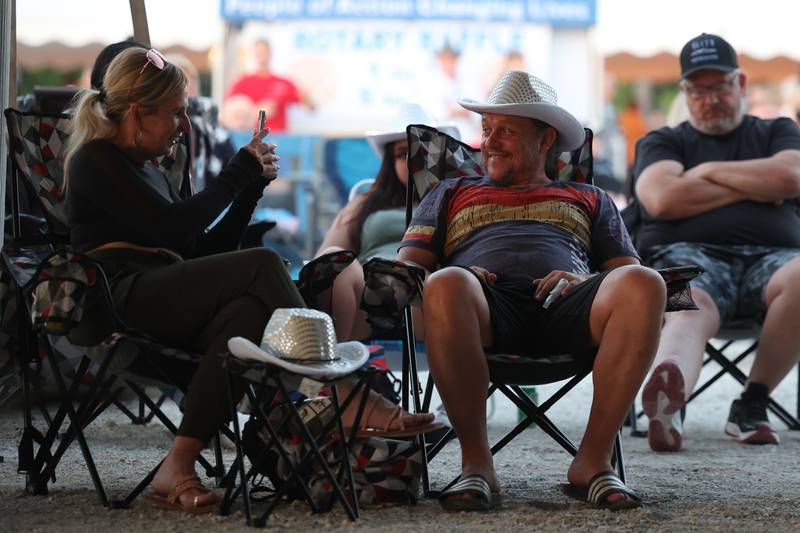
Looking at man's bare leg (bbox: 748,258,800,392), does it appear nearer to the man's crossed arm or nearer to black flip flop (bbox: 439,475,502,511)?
the man's crossed arm

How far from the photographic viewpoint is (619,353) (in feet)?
9.62

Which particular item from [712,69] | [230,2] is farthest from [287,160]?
[712,69]

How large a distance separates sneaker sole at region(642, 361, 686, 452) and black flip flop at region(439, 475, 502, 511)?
119 centimetres

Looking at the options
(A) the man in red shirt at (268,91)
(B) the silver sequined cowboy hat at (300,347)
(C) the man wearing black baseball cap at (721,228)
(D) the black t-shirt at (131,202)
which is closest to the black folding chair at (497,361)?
(B) the silver sequined cowboy hat at (300,347)

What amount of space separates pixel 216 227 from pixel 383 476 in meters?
0.88

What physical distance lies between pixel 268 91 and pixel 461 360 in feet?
25.0

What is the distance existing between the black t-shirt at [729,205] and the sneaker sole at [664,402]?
30.9 inches

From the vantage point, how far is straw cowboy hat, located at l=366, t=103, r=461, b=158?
14.7ft

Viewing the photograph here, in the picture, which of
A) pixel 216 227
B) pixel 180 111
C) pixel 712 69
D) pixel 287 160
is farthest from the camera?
pixel 287 160

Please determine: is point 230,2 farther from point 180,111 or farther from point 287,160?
point 180,111

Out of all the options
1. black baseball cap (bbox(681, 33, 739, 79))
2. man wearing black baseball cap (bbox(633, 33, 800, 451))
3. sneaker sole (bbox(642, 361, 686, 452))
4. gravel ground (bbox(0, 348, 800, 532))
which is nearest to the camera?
gravel ground (bbox(0, 348, 800, 532))

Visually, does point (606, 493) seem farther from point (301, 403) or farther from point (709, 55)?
point (709, 55)

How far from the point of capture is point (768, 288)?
14.3 ft

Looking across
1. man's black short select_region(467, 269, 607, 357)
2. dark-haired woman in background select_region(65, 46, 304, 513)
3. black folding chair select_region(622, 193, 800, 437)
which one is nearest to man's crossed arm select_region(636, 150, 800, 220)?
black folding chair select_region(622, 193, 800, 437)
